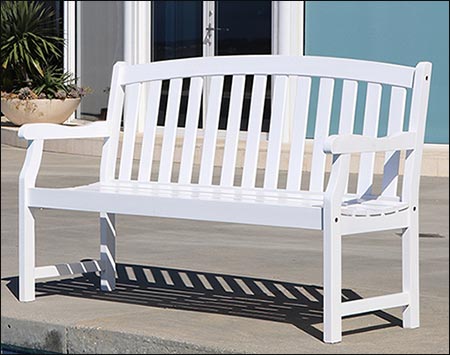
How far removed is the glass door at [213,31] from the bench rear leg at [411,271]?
7097 millimetres

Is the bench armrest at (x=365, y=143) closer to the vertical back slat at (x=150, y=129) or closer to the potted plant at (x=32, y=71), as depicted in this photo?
the vertical back slat at (x=150, y=129)

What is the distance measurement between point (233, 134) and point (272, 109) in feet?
0.55

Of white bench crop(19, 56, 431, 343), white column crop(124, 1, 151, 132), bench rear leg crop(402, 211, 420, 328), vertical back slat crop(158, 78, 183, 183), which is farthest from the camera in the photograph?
white column crop(124, 1, 151, 132)

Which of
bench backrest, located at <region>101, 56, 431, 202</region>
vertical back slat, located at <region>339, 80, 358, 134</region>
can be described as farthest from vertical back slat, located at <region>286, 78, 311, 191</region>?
vertical back slat, located at <region>339, 80, 358, 134</region>

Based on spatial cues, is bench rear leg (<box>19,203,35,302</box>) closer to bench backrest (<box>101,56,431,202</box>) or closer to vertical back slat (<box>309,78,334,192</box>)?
bench backrest (<box>101,56,431,202</box>)

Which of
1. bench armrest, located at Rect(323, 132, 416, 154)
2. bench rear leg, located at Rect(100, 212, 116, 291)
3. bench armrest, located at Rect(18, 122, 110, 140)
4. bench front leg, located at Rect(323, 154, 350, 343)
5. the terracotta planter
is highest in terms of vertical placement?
bench armrest, located at Rect(323, 132, 416, 154)

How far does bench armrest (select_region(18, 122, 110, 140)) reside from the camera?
3889mm

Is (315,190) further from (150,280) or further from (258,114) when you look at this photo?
(150,280)

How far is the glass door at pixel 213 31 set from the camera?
10805 millimetres

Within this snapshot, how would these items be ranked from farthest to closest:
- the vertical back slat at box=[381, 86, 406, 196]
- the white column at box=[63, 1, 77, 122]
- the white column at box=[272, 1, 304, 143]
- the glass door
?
1. the white column at box=[63, 1, 77, 122]
2. the glass door
3. the white column at box=[272, 1, 304, 143]
4. the vertical back slat at box=[381, 86, 406, 196]

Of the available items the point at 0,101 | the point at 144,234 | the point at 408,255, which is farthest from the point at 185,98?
the point at 408,255

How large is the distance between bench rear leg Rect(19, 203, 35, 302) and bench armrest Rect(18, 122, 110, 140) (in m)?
0.23

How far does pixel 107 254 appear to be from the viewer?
417 centimetres

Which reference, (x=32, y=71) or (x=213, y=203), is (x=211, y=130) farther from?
(x=32, y=71)
